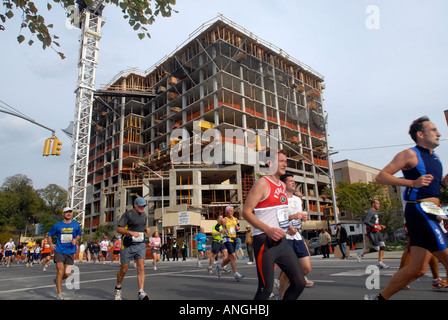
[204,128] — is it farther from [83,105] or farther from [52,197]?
[52,197]

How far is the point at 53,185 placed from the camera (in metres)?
84.3

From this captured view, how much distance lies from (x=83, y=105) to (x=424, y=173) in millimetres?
53123

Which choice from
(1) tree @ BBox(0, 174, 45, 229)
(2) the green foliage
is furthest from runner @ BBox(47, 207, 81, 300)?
(1) tree @ BBox(0, 174, 45, 229)

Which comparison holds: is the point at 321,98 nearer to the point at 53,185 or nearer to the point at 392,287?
the point at 392,287

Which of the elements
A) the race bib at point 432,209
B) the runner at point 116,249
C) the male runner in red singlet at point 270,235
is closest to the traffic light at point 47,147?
the runner at point 116,249

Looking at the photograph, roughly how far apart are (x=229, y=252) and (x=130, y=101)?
183ft

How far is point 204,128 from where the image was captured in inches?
1773

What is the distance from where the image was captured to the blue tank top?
3420 mm

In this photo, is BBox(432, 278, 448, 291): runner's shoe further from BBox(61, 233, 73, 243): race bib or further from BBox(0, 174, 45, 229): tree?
BBox(0, 174, 45, 229): tree

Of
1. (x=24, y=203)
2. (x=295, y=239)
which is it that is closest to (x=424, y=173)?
(x=295, y=239)

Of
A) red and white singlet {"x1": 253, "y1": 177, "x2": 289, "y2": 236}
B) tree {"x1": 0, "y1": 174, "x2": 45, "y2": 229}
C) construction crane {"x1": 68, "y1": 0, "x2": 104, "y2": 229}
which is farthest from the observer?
tree {"x1": 0, "y1": 174, "x2": 45, "y2": 229}

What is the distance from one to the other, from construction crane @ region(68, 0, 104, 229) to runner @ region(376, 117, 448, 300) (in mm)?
47174
